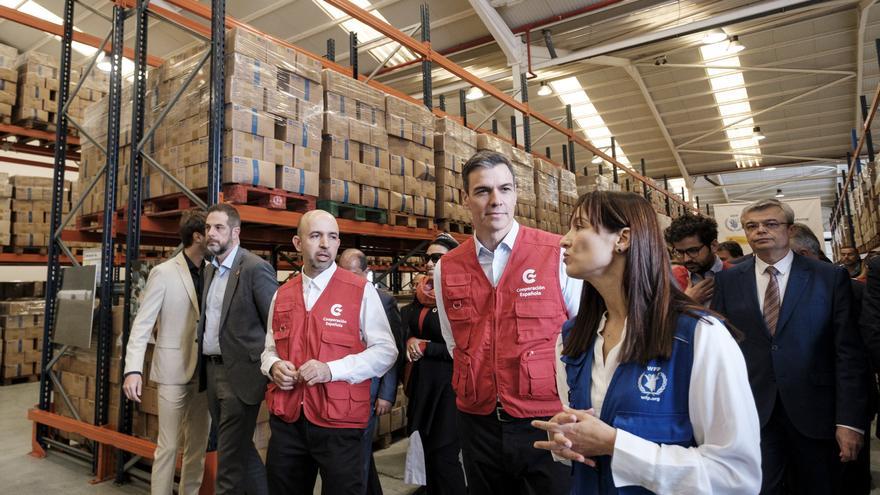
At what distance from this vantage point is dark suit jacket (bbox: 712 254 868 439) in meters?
2.40

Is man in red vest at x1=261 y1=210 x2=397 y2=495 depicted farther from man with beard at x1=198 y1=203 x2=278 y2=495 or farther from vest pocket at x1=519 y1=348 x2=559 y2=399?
vest pocket at x1=519 y1=348 x2=559 y2=399

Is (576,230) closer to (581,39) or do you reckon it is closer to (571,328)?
(571,328)

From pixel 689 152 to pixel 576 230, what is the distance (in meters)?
21.4

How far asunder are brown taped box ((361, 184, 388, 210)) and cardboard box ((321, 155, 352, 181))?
0.87ft

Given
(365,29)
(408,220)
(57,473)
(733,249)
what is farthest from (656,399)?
(365,29)

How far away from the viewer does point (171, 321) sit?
3650 mm

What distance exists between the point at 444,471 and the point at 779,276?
2276mm

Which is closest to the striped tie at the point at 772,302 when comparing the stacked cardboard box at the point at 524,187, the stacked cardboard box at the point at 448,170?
the stacked cardboard box at the point at 448,170

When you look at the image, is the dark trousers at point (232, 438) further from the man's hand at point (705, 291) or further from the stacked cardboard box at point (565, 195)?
the stacked cardboard box at point (565, 195)

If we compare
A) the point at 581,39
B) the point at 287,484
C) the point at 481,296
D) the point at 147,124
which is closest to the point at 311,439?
the point at 287,484

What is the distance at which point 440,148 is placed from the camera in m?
6.60

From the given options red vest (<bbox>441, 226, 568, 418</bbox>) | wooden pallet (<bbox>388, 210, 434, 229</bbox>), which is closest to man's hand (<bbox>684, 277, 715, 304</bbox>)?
red vest (<bbox>441, 226, 568, 418</bbox>)

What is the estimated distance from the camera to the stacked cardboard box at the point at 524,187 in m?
7.77

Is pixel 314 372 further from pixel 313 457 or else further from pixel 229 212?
pixel 229 212
